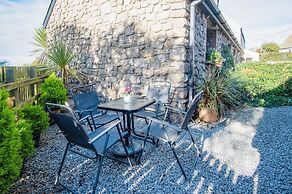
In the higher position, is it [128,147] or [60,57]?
[60,57]

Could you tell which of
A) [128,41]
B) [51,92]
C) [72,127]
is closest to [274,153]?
[72,127]

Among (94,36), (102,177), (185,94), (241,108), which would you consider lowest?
(102,177)

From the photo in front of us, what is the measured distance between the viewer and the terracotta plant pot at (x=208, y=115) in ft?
13.8

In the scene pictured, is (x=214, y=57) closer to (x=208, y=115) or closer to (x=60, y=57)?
(x=208, y=115)

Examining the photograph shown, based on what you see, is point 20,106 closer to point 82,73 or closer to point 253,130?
point 82,73

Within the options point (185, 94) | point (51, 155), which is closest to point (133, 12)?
point (185, 94)

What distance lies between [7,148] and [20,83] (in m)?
2.05

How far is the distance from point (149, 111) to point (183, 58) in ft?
4.34

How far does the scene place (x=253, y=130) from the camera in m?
3.89

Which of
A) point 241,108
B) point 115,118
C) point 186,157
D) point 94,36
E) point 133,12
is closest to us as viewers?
point 186,157

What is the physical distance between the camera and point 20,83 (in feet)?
11.8

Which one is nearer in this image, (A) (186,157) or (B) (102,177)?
(B) (102,177)

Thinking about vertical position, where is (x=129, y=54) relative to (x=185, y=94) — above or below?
above

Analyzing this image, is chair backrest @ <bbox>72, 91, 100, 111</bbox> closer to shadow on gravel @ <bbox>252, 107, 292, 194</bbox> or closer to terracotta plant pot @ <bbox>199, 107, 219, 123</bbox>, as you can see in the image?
terracotta plant pot @ <bbox>199, 107, 219, 123</bbox>
